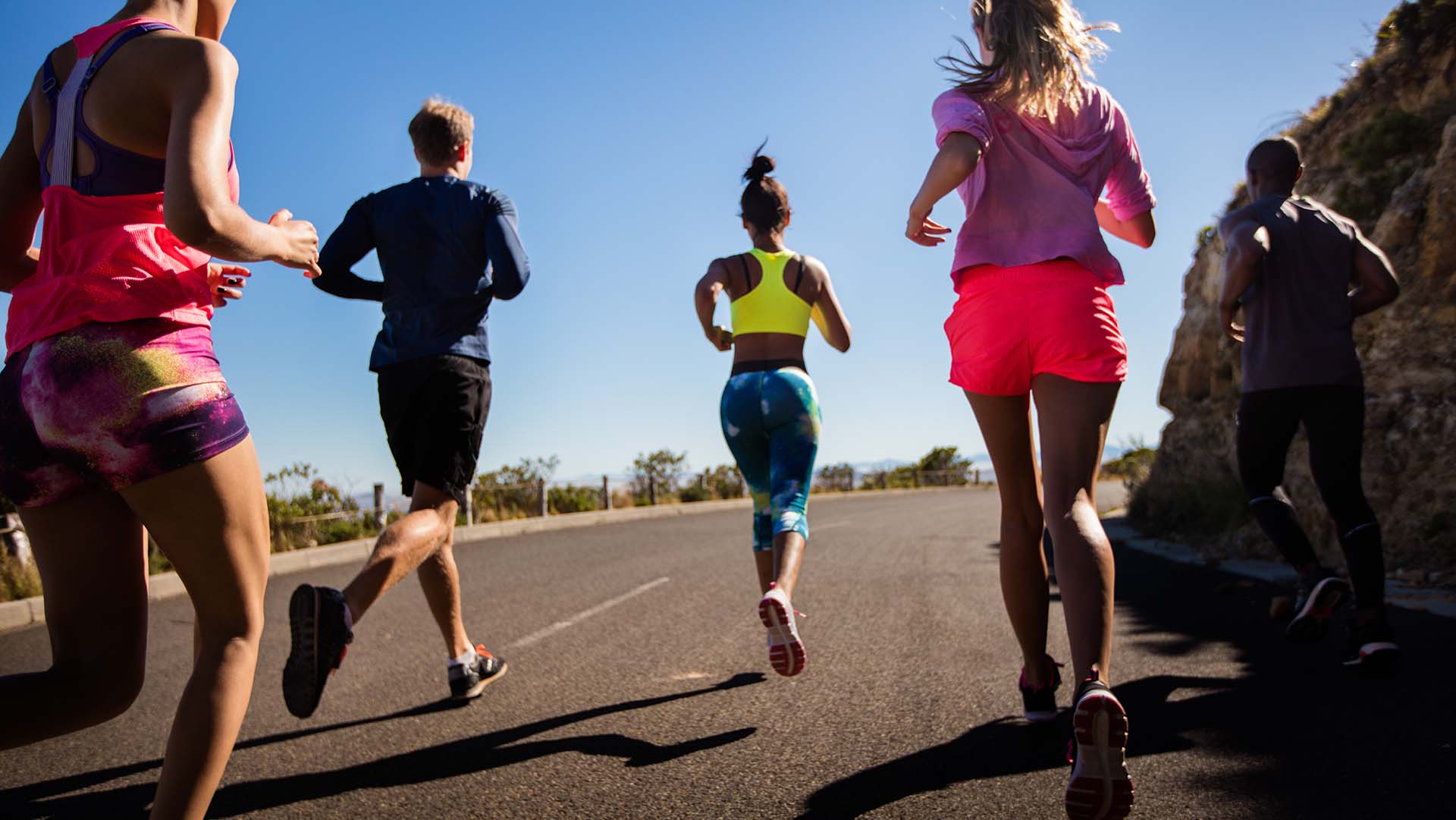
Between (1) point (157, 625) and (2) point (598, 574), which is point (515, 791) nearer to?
(1) point (157, 625)

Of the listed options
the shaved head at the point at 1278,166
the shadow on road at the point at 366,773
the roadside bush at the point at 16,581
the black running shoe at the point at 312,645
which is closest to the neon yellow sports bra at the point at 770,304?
the shadow on road at the point at 366,773

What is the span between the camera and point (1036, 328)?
249 centimetres

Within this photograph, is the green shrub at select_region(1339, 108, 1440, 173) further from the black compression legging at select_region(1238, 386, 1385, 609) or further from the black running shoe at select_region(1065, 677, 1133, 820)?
the black running shoe at select_region(1065, 677, 1133, 820)

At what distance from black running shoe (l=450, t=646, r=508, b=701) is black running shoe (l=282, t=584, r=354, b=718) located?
3.77 feet

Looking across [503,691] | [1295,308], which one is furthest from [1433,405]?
A: [503,691]

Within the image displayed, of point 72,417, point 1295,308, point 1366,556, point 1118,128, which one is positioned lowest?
point 1366,556

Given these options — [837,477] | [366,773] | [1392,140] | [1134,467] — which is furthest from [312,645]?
[837,477]

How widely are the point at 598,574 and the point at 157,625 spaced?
11.1 feet

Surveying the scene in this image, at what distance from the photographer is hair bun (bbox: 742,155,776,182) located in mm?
4227

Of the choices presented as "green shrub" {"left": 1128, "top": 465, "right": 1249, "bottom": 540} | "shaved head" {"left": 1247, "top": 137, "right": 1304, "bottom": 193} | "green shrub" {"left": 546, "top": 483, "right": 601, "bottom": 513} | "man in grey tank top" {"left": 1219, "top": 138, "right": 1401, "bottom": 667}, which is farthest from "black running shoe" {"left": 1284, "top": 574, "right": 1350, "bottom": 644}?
"green shrub" {"left": 546, "top": 483, "right": 601, "bottom": 513}

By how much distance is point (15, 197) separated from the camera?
77.5 inches

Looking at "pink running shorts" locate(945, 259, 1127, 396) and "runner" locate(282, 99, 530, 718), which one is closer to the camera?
"pink running shorts" locate(945, 259, 1127, 396)

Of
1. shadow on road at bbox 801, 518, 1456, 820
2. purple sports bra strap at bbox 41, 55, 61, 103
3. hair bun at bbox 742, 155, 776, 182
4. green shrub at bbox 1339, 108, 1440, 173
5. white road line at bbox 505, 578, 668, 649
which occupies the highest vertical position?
green shrub at bbox 1339, 108, 1440, 173

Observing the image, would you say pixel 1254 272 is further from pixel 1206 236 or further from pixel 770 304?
pixel 1206 236
